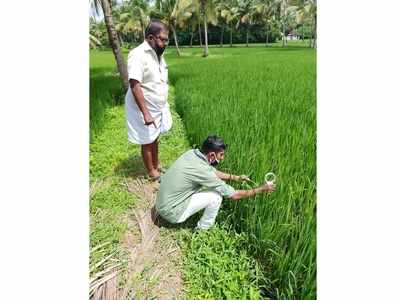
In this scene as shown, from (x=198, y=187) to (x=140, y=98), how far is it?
1.83ft

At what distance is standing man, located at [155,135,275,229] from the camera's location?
1609 millimetres

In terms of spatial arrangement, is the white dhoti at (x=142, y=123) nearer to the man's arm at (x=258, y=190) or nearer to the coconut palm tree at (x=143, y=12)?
the coconut palm tree at (x=143, y=12)

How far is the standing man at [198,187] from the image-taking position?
161 centimetres

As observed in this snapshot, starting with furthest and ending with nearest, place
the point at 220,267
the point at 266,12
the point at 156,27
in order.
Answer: the point at 266,12 → the point at 156,27 → the point at 220,267

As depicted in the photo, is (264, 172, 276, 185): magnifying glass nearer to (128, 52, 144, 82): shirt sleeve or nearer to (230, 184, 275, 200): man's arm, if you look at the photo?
(230, 184, 275, 200): man's arm

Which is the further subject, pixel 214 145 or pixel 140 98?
pixel 140 98

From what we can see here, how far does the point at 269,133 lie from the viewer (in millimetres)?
1907

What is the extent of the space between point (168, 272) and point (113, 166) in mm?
772

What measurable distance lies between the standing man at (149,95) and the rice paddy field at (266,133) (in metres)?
0.14

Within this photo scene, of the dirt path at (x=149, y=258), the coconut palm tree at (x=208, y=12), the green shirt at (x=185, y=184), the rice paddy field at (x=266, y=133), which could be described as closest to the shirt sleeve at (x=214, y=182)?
the green shirt at (x=185, y=184)

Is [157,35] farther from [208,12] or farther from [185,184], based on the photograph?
[185,184]

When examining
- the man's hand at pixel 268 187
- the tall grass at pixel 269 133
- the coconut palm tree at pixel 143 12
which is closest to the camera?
the tall grass at pixel 269 133

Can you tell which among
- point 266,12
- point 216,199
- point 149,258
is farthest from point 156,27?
point 149,258

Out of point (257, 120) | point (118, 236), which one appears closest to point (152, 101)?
point (257, 120)
